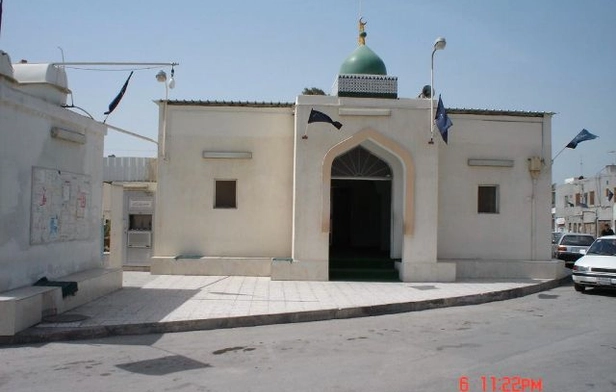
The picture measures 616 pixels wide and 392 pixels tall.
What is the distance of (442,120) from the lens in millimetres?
14352

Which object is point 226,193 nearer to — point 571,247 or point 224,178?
point 224,178

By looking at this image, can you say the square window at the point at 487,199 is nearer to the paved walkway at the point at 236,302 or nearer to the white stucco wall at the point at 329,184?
the white stucco wall at the point at 329,184

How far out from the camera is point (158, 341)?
8555 millimetres

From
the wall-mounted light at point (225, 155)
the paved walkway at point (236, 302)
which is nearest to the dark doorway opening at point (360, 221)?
the paved walkway at point (236, 302)

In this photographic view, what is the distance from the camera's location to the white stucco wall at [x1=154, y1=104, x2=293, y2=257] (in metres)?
15.7

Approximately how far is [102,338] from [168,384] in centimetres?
304

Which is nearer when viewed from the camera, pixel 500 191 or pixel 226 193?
pixel 226 193

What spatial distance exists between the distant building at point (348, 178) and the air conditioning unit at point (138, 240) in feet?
2.57

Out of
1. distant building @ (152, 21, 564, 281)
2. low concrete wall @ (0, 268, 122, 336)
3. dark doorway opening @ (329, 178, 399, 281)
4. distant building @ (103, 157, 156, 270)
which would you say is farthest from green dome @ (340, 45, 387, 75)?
low concrete wall @ (0, 268, 122, 336)

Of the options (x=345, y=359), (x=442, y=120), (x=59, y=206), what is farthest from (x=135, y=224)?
(x=345, y=359)

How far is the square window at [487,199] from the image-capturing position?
54.2ft

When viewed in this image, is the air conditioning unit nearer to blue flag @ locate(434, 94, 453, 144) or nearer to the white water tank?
the white water tank

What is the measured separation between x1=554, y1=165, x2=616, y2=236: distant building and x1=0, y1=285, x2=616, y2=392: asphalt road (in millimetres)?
40003

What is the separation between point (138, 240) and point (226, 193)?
2.92m
